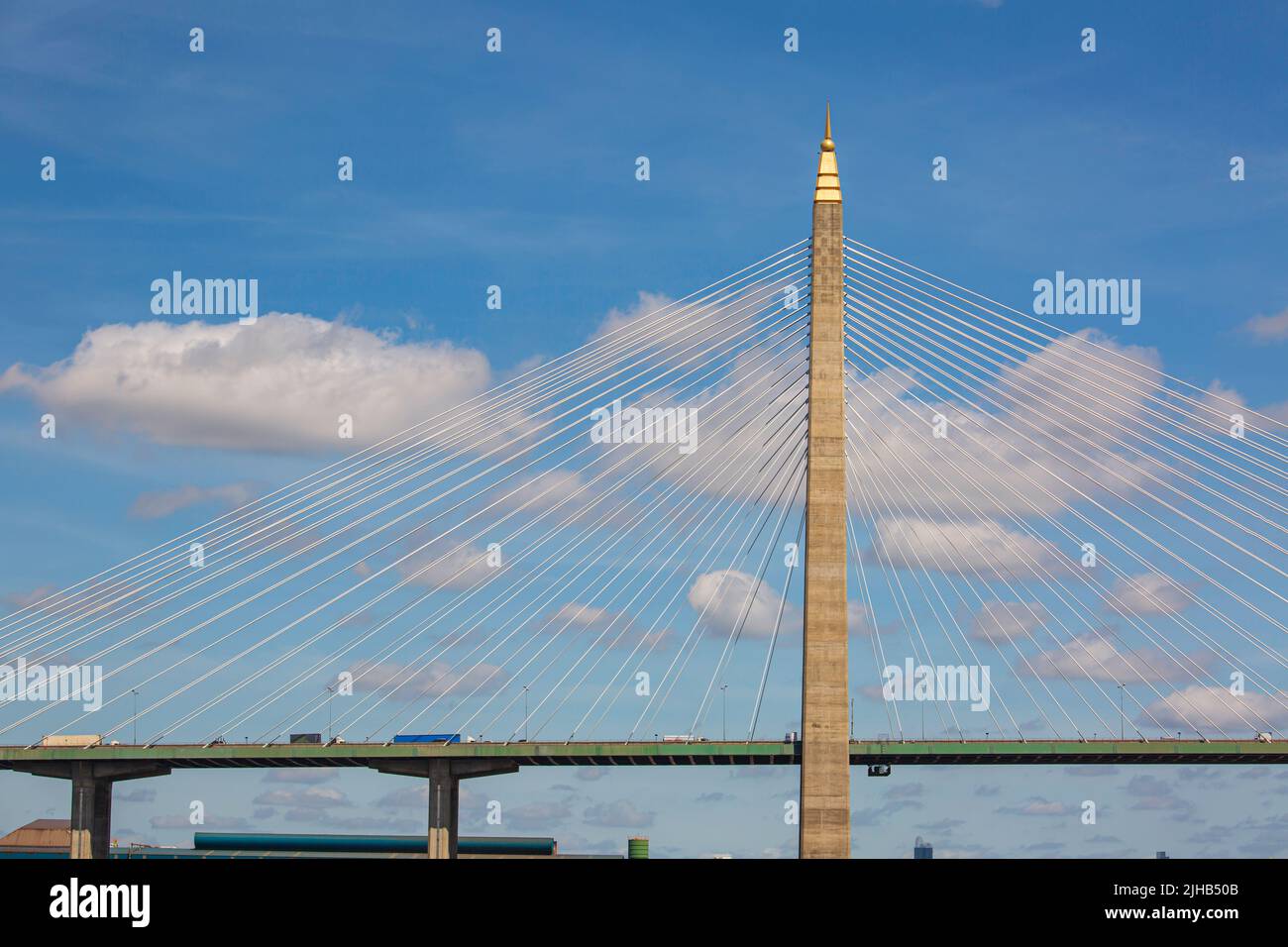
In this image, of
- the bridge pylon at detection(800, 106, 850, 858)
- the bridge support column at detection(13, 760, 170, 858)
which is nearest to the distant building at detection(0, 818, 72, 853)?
the bridge support column at detection(13, 760, 170, 858)

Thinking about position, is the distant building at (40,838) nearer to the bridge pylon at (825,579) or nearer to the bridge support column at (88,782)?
the bridge support column at (88,782)

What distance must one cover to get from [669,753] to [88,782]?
36.2 metres

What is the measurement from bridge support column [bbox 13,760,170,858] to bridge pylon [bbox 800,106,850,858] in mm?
42535

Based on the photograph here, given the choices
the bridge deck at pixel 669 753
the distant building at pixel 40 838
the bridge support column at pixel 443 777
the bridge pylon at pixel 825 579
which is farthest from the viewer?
the distant building at pixel 40 838

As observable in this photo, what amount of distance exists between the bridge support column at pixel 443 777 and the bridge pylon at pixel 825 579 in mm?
24733

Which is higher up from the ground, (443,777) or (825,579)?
(825,579)

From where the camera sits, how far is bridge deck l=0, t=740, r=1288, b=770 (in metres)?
97.9

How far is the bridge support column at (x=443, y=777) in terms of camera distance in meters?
108

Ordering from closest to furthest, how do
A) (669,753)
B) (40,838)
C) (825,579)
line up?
(825,579) → (669,753) → (40,838)

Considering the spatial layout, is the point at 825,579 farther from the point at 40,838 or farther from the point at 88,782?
the point at 40,838

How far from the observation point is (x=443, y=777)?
4269 inches

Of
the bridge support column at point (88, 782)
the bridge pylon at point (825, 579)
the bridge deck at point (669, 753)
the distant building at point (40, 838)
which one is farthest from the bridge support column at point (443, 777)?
the distant building at point (40, 838)

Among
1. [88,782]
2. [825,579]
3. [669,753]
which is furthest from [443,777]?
[825,579]
